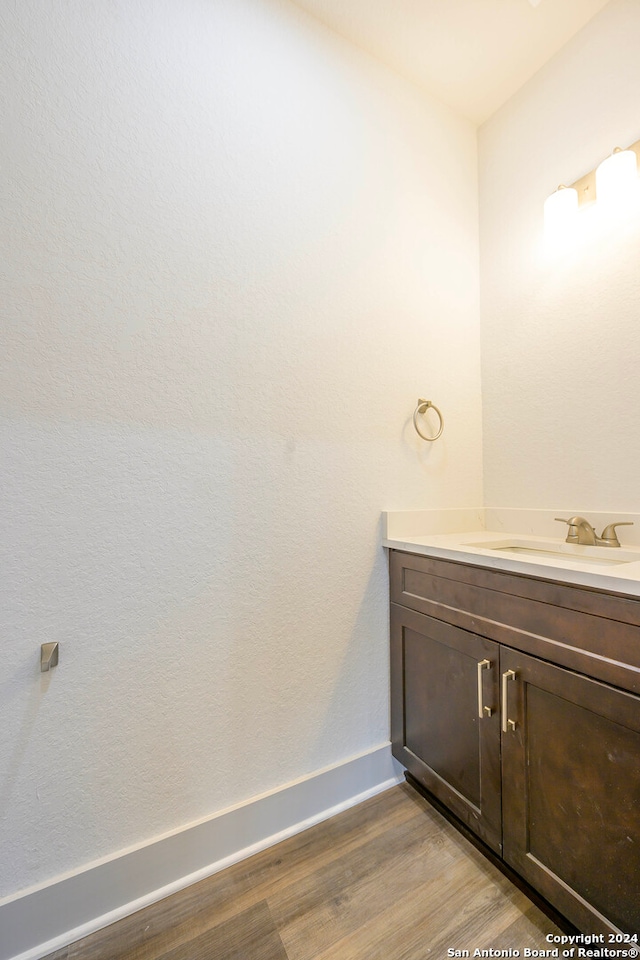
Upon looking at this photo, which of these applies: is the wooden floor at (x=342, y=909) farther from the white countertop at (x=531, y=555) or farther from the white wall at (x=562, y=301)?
the white wall at (x=562, y=301)

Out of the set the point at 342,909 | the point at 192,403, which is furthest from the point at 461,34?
the point at 342,909

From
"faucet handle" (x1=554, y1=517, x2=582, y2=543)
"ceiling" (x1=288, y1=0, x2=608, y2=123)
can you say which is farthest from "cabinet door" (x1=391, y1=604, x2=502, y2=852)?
"ceiling" (x1=288, y1=0, x2=608, y2=123)

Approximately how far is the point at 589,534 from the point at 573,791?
2.44 ft

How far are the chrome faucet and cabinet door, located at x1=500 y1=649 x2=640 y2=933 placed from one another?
540mm

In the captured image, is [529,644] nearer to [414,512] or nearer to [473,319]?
[414,512]

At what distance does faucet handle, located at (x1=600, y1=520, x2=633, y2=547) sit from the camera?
1.20 meters

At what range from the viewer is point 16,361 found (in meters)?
0.91

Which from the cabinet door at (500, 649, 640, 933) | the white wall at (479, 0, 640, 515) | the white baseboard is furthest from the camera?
the white wall at (479, 0, 640, 515)

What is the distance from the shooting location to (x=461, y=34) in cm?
141

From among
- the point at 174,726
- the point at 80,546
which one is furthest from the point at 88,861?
the point at 80,546

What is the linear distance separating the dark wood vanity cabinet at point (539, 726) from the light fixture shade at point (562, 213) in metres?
1.30

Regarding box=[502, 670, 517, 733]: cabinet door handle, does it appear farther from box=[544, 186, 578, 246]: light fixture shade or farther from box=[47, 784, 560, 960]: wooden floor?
box=[544, 186, 578, 246]: light fixture shade

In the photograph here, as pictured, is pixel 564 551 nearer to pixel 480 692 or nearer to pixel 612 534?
pixel 612 534

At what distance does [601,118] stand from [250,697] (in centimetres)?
226
